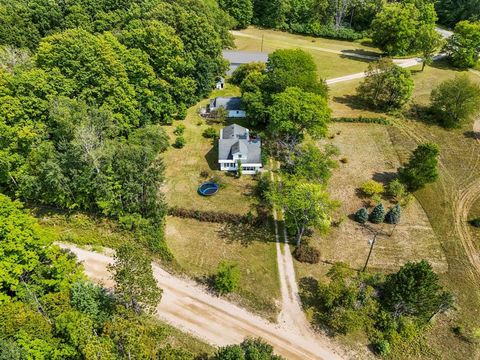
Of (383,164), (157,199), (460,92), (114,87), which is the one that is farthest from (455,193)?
(114,87)

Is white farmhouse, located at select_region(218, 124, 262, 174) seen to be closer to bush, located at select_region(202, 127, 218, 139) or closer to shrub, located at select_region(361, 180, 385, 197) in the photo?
bush, located at select_region(202, 127, 218, 139)

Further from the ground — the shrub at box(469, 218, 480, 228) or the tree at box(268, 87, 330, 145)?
the tree at box(268, 87, 330, 145)

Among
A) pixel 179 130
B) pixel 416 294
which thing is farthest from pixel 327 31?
pixel 416 294

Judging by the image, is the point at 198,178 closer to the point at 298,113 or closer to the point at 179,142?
the point at 179,142

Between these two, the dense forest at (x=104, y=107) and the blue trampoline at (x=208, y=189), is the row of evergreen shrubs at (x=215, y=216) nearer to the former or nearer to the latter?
the dense forest at (x=104, y=107)

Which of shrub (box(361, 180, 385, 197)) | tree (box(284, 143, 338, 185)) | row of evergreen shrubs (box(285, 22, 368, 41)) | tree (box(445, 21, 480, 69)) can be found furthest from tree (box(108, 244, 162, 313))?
row of evergreen shrubs (box(285, 22, 368, 41))

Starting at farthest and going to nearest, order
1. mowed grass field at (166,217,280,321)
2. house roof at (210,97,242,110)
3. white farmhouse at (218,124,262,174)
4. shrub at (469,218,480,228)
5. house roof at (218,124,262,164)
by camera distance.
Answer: house roof at (210,97,242,110) → house roof at (218,124,262,164) → white farmhouse at (218,124,262,174) → shrub at (469,218,480,228) → mowed grass field at (166,217,280,321)

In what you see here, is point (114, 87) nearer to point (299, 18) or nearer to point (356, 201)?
point (356, 201)
